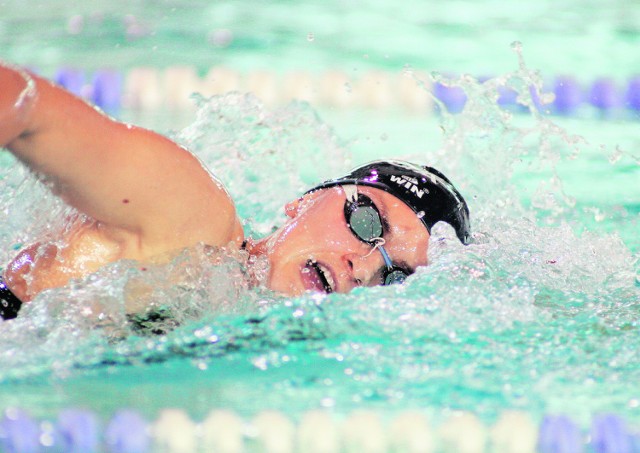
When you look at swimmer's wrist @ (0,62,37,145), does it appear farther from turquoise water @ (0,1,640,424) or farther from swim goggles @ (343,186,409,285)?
swim goggles @ (343,186,409,285)

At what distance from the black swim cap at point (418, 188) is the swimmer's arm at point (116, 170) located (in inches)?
18.5

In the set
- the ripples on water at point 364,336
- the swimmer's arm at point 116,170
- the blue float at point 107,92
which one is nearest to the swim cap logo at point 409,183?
the ripples on water at point 364,336

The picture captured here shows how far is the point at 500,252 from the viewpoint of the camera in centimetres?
223

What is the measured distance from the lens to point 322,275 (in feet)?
6.21

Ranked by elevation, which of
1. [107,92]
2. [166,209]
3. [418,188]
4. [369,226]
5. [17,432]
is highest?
[107,92]

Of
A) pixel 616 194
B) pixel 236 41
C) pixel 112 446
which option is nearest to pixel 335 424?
pixel 112 446

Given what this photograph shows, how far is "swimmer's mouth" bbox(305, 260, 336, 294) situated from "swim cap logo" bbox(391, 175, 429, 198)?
0.32 meters

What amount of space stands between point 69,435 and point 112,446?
8 cm

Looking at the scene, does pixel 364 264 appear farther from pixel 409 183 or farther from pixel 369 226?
pixel 409 183

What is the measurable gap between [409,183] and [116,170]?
2.78 ft

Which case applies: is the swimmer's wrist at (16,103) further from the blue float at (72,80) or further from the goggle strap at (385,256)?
the blue float at (72,80)

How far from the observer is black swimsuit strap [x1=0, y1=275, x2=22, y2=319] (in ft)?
5.56

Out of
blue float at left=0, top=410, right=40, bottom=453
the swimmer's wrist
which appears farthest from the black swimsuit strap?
→ the swimmer's wrist

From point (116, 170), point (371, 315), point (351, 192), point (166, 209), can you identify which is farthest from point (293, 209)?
point (116, 170)
